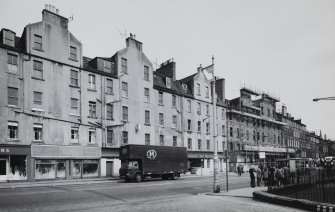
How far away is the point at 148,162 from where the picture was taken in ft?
98.1

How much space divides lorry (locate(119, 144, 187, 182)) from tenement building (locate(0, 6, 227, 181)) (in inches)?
213

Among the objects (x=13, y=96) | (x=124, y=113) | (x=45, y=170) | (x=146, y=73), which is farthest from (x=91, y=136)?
(x=146, y=73)

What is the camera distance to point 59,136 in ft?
104

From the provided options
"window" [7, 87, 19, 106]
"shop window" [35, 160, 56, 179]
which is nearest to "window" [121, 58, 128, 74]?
"window" [7, 87, 19, 106]

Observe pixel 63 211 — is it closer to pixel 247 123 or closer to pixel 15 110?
pixel 15 110

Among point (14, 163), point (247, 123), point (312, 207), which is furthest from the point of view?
point (247, 123)

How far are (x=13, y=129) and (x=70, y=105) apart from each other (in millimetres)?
6265

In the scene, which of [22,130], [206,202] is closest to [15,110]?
[22,130]

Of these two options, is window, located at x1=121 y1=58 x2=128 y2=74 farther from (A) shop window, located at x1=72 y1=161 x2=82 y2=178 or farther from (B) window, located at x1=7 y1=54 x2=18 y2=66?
(B) window, located at x1=7 y1=54 x2=18 y2=66

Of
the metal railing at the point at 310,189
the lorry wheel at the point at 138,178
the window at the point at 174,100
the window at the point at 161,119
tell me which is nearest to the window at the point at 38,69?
the lorry wheel at the point at 138,178

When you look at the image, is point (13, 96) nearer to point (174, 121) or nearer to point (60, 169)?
point (60, 169)

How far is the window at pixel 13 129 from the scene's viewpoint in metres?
28.3

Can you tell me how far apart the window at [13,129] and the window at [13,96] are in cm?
187

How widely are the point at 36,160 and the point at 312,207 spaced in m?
25.8
